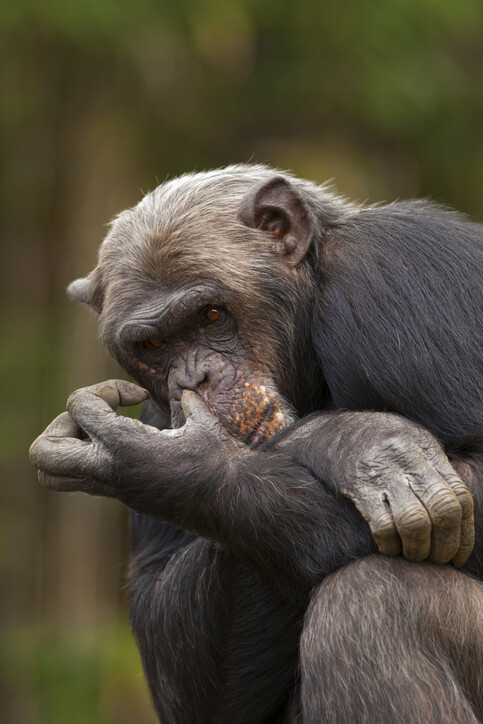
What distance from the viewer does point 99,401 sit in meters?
4.20

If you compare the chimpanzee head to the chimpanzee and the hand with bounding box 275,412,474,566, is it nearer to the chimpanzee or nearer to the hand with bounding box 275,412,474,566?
the chimpanzee

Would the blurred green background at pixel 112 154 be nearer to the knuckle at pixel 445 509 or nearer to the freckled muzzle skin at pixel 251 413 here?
the freckled muzzle skin at pixel 251 413

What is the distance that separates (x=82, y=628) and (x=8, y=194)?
4.47m

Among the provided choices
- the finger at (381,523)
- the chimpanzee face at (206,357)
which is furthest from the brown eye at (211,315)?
the finger at (381,523)

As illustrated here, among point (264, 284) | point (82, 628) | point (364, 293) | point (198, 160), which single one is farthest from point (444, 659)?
point (198, 160)

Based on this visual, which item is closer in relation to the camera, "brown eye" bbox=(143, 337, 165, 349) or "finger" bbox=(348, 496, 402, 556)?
"finger" bbox=(348, 496, 402, 556)

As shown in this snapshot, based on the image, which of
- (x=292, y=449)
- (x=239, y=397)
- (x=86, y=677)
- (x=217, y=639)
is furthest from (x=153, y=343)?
(x=86, y=677)

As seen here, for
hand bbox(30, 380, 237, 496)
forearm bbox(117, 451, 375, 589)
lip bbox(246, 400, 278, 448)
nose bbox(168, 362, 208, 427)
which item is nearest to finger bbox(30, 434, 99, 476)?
hand bbox(30, 380, 237, 496)

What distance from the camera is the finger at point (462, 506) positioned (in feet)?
12.1

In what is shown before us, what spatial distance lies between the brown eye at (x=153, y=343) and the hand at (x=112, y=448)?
20.9 inches

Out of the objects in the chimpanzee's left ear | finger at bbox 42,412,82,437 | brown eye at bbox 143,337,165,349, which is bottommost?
finger at bbox 42,412,82,437

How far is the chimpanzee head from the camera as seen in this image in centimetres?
452

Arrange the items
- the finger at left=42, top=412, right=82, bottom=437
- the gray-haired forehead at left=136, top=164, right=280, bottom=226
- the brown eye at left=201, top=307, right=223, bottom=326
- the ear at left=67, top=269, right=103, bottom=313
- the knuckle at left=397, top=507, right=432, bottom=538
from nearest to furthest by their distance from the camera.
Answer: the knuckle at left=397, top=507, right=432, bottom=538
the finger at left=42, top=412, right=82, bottom=437
the brown eye at left=201, top=307, right=223, bottom=326
the gray-haired forehead at left=136, top=164, right=280, bottom=226
the ear at left=67, top=269, right=103, bottom=313

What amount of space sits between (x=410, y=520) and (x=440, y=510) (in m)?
0.11
